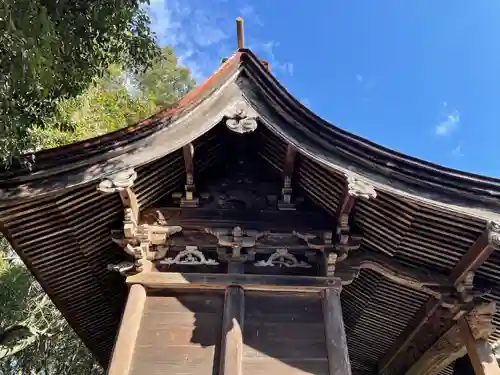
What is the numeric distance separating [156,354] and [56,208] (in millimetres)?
1912

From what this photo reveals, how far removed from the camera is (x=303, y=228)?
548 cm

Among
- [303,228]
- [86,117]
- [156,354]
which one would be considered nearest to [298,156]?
[303,228]

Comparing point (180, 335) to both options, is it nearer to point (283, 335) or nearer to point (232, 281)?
point (232, 281)

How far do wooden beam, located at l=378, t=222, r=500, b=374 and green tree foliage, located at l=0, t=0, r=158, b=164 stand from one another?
14.3 feet

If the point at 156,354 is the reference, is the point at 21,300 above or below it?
above

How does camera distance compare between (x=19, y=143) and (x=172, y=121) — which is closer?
(x=19, y=143)

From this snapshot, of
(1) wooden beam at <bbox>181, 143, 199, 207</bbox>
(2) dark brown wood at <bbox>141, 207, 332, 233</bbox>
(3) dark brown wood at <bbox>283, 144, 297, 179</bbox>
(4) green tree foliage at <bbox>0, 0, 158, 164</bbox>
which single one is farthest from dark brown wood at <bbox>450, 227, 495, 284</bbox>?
(4) green tree foliage at <bbox>0, 0, 158, 164</bbox>

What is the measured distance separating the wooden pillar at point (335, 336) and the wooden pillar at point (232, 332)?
91 centimetres

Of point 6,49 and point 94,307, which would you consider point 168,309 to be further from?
point 6,49

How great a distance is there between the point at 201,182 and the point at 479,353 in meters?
3.86

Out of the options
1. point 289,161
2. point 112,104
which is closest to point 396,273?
point 289,161

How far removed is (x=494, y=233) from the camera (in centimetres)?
427

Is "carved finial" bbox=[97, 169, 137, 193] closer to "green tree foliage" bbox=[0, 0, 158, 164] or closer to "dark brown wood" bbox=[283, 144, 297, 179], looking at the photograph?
"green tree foliage" bbox=[0, 0, 158, 164]

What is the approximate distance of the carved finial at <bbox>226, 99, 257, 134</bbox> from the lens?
4.95m
